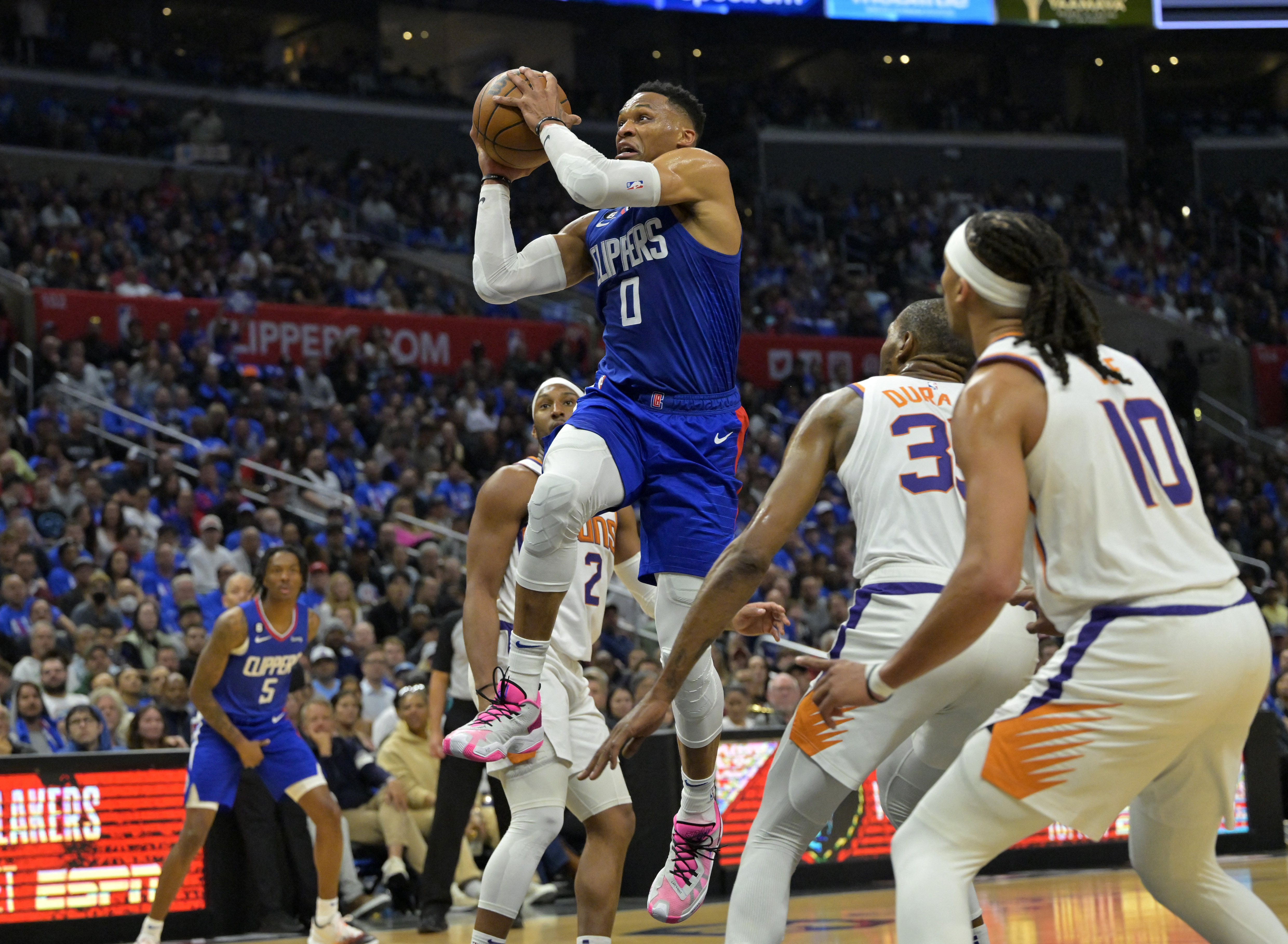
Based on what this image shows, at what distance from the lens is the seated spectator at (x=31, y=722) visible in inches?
372

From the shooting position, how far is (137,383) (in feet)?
53.8

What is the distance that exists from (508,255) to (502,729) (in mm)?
1692

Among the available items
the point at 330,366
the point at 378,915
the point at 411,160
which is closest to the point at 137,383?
the point at 330,366

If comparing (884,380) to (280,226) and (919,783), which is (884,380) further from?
(280,226)

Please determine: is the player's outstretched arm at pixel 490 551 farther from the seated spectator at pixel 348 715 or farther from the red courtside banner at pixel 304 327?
the red courtside banner at pixel 304 327

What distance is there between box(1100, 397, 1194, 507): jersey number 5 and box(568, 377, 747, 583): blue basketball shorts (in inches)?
74.2

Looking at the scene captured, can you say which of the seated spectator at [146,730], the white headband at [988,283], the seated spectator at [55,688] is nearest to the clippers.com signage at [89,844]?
the seated spectator at [146,730]

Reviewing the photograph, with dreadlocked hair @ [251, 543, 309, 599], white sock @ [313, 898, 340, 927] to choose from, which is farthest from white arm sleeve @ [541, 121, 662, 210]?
white sock @ [313, 898, 340, 927]

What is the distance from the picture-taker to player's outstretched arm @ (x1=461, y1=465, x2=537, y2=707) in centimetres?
564

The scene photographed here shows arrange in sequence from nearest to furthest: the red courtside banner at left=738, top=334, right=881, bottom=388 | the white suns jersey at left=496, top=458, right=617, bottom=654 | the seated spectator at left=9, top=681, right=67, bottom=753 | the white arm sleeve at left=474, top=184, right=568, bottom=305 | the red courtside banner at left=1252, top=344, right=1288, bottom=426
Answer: the white arm sleeve at left=474, top=184, right=568, bottom=305
the white suns jersey at left=496, top=458, right=617, bottom=654
the seated spectator at left=9, top=681, right=67, bottom=753
the red courtside banner at left=738, top=334, right=881, bottom=388
the red courtside banner at left=1252, top=344, right=1288, bottom=426

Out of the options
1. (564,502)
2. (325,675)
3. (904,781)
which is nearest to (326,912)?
(325,675)

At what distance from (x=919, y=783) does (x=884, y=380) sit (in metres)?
1.26

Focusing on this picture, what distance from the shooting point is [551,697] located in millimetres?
5543

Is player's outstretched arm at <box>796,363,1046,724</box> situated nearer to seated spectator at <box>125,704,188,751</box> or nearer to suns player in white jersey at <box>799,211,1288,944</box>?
suns player in white jersey at <box>799,211,1288,944</box>
